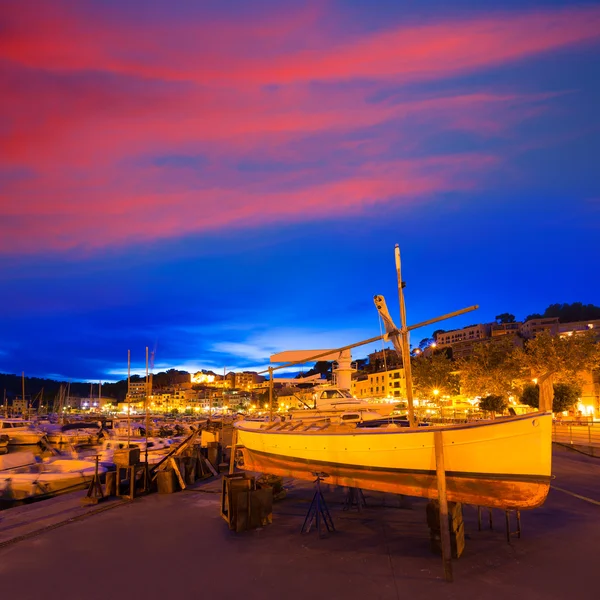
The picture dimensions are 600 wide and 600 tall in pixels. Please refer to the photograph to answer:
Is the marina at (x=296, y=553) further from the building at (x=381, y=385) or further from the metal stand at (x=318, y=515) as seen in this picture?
the building at (x=381, y=385)

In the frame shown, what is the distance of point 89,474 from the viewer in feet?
69.2

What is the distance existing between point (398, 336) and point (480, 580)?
18.9 ft

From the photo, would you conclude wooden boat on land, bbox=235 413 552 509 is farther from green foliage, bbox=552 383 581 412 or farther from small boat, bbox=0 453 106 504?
green foliage, bbox=552 383 581 412

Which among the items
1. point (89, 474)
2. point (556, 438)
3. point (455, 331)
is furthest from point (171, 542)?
point (455, 331)

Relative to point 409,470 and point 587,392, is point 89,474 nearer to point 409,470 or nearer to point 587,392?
point 409,470

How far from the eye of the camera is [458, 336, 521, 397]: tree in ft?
123

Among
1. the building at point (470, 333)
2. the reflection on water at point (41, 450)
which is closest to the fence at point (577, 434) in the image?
the reflection on water at point (41, 450)

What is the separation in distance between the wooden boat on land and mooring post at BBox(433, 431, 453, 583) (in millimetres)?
293

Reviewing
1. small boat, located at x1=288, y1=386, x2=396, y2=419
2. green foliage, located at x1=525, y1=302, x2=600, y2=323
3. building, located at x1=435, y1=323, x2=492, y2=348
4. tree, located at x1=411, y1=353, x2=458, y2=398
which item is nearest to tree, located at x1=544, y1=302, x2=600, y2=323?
green foliage, located at x1=525, y1=302, x2=600, y2=323

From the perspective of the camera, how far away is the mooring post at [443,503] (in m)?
7.57

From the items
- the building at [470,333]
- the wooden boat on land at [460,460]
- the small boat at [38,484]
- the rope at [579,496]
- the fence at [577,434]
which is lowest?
the small boat at [38,484]

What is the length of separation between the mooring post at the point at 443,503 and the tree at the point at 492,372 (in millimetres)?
32160

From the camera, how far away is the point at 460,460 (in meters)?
8.56

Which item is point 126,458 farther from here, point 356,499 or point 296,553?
point 296,553
